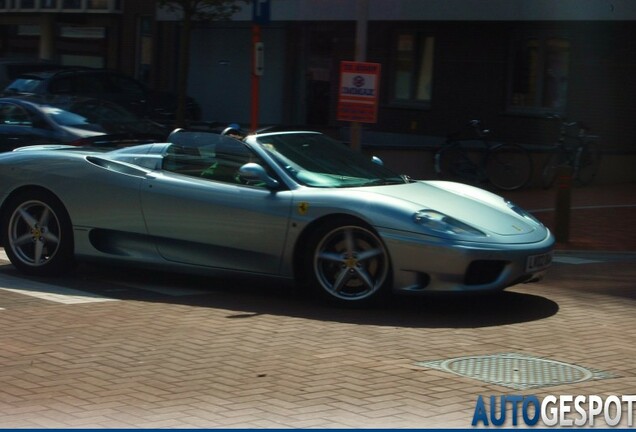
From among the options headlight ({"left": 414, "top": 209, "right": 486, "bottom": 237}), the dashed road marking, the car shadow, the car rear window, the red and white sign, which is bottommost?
the dashed road marking

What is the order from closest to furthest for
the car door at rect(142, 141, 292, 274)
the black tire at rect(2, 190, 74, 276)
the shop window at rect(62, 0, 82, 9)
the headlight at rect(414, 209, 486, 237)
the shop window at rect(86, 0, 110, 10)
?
1. the headlight at rect(414, 209, 486, 237)
2. the car door at rect(142, 141, 292, 274)
3. the black tire at rect(2, 190, 74, 276)
4. the shop window at rect(86, 0, 110, 10)
5. the shop window at rect(62, 0, 82, 9)

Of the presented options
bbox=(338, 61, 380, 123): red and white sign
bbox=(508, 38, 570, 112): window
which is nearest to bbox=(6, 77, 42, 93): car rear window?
bbox=(508, 38, 570, 112): window

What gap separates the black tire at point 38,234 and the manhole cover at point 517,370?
397cm

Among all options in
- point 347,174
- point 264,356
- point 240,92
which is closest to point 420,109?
point 240,92

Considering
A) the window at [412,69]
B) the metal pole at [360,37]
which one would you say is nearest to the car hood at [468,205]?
the metal pole at [360,37]

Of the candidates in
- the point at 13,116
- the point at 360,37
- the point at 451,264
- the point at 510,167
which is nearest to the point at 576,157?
the point at 510,167

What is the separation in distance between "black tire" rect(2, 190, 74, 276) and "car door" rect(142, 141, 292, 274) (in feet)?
2.80

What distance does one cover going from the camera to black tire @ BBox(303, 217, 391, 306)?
8.51 m

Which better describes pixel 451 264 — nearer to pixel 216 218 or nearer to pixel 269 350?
pixel 269 350

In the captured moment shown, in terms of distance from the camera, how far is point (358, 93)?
13070 millimetres

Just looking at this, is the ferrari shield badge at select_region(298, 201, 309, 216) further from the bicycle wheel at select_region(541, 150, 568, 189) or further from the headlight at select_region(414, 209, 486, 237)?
the bicycle wheel at select_region(541, 150, 568, 189)

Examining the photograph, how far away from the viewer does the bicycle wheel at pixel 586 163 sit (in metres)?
18.3

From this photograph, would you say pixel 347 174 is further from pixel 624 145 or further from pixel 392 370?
pixel 624 145

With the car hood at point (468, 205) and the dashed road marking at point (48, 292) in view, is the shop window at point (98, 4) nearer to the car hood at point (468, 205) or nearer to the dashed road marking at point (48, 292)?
the dashed road marking at point (48, 292)
